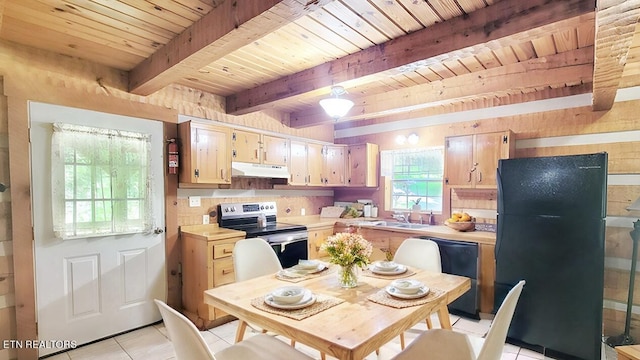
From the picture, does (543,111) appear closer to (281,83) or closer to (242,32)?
(281,83)

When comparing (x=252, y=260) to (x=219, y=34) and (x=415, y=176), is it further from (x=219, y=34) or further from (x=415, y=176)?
(x=415, y=176)

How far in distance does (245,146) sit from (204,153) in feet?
1.74

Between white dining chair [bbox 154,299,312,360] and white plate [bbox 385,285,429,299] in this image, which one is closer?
white dining chair [bbox 154,299,312,360]

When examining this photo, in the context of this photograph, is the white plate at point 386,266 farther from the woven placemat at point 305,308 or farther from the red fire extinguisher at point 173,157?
the red fire extinguisher at point 173,157

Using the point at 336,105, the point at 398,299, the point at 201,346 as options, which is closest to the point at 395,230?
the point at 336,105

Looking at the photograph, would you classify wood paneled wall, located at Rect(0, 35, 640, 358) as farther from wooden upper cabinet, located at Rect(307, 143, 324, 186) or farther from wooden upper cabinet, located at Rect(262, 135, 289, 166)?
wooden upper cabinet, located at Rect(307, 143, 324, 186)

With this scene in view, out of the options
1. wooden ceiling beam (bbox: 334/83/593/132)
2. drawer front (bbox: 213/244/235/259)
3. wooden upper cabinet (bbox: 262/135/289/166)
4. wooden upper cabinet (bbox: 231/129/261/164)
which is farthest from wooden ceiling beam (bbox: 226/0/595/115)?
drawer front (bbox: 213/244/235/259)

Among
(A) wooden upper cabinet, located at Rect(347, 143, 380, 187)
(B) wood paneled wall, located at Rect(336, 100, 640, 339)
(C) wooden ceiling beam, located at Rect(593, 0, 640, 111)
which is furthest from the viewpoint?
(A) wooden upper cabinet, located at Rect(347, 143, 380, 187)

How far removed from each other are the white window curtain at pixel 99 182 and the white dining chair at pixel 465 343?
2655 millimetres

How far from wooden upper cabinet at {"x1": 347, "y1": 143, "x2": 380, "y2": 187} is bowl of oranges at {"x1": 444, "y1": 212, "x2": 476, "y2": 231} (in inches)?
51.5

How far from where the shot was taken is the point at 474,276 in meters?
3.20

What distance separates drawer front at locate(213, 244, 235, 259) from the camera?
3066mm

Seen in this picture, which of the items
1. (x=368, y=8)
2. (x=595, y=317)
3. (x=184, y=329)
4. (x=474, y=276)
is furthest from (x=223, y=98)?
(x=595, y=317)

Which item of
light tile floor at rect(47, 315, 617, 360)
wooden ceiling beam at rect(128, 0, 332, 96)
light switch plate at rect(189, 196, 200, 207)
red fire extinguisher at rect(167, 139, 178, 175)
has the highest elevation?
wooden ceiling beam at rect(128, 0, 332, 96)
